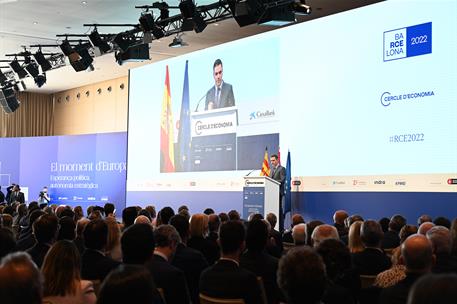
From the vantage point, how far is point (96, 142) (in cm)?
2050

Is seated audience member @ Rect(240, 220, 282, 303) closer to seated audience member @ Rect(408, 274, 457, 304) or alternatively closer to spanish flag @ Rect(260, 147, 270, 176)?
seated audience member @ Rect(408, 274, 457, 304)

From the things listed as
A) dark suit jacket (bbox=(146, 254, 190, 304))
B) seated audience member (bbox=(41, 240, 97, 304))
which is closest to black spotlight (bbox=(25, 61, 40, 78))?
dark suit jacket (bbox=(146, 254, 190, 304))

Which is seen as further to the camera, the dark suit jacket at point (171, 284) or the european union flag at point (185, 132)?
the european union flag at point (185, 132)

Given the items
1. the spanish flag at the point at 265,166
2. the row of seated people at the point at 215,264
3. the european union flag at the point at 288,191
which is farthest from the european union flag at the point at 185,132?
the row of seated people at the point at 215,264

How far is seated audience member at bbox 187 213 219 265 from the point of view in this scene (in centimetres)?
534

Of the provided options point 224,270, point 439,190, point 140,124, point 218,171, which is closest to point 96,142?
point 140,124

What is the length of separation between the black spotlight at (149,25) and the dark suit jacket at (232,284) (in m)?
9.81

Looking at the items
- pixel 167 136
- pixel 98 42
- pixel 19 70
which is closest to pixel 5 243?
pixel 98 42

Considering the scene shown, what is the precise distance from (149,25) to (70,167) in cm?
967

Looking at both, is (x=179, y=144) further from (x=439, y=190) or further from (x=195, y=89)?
(x=439, y=190)

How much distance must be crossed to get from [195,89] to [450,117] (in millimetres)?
6339

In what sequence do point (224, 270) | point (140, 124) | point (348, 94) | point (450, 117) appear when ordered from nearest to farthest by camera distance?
point (224, 270), point (450, 117), point (348, 94), point (140, 124)

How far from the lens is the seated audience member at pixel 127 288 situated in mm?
1865

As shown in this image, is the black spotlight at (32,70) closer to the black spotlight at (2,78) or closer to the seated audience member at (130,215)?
the black spotlight at (2,78)
